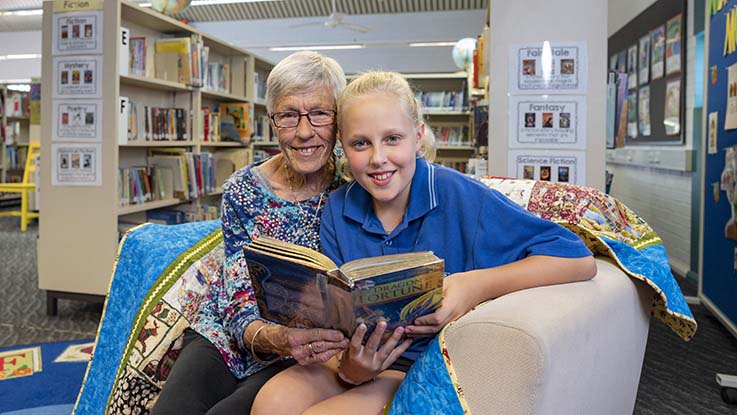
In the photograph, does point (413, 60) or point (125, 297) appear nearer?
point (125, 297)

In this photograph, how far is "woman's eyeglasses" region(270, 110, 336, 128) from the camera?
145 cm

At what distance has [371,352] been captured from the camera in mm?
1100

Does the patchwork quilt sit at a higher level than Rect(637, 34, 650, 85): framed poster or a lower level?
lower

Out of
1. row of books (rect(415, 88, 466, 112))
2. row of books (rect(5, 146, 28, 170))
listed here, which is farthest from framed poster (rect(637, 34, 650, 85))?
row of books (rect(5, 146, 28, 170))

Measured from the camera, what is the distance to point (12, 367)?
276 centimetres

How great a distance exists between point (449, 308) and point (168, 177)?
3.59 metres

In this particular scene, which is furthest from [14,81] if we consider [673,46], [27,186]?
[673,46]

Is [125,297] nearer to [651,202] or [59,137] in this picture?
[59,137]

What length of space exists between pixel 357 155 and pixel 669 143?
462cm

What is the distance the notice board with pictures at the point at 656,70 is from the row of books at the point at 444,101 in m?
1.71

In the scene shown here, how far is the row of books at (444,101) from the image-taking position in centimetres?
721

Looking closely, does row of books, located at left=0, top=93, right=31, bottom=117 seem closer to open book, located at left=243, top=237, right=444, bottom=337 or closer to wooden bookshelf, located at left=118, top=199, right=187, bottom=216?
wooden bookshelf, located at left=118, top=199, right=187, bottom=216

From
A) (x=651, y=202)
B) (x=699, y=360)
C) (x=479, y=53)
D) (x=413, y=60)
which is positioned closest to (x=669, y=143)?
(x=651, y=202)

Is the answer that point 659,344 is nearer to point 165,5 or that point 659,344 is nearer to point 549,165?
point 549,165
